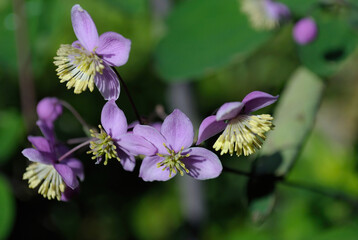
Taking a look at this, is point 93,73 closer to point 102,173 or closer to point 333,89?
point 102,173

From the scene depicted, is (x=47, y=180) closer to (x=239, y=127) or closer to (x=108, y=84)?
(x=108, y=84)

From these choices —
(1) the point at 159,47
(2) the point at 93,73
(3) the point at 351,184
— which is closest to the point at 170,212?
(3) the point at 351,184

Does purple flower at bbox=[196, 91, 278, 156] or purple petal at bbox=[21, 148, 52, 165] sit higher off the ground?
purple petal at bbox=[21, 148, 52, 165]

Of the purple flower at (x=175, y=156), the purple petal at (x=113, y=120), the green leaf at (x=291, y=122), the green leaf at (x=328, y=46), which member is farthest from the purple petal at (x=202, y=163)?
the green leaf at (x=328, y=46)

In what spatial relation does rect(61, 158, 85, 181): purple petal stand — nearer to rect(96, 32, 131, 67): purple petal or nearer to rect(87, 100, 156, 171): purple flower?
rect(87, 100, 156, 171): purple flower

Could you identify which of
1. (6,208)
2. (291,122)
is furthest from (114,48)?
(6,208)

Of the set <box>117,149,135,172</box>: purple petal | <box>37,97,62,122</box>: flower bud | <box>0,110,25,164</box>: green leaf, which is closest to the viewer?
<box>117,149,135,172</box>: purple petal

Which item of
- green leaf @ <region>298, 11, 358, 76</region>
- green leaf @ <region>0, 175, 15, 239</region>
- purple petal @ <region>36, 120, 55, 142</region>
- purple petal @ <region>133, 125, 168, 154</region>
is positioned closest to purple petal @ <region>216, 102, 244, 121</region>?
purple petal @ <region>133, 125, 168, 154</region>
